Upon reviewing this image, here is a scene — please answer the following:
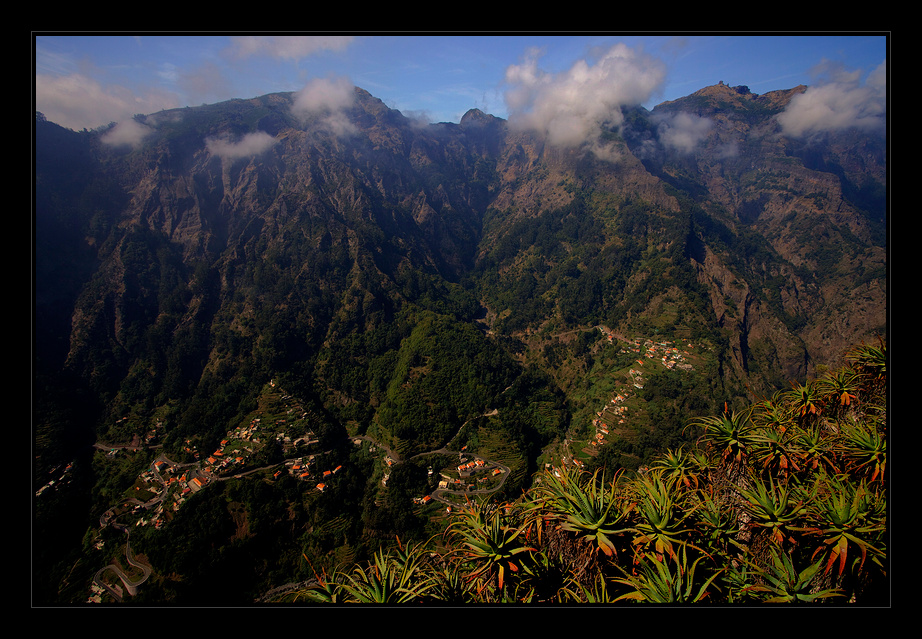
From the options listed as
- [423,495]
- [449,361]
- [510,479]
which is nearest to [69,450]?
[423,495]

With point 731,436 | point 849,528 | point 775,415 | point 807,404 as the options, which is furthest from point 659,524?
point 807,404

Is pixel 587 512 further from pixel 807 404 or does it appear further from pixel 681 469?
pixel 807 404

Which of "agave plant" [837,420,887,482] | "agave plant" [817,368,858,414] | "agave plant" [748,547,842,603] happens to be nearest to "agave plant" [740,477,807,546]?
"agave plant" [748,547,842,603]

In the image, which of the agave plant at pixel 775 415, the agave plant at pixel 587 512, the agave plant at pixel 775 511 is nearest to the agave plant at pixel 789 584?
the agave plant at pixel 775 511

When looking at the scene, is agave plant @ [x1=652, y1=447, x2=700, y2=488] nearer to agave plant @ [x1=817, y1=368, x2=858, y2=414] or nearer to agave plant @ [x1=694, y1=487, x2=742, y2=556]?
agave plant @ [x1=694, y1=487, x2=742, y2=556]
